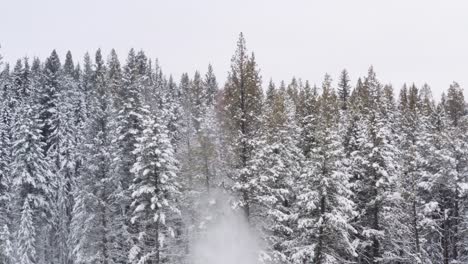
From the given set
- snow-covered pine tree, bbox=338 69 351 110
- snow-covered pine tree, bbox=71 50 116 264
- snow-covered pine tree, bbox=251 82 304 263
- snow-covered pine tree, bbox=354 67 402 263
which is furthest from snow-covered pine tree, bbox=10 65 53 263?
snow-covered pine tree, bbox=338 69 351 110

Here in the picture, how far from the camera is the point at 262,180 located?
24.3 meters

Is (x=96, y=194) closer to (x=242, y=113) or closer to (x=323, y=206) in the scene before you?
(x=242, y=113)

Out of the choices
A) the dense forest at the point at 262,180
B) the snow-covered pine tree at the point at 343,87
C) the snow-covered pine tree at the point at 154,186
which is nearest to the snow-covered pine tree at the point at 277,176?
the dense forest at the point at 262,180

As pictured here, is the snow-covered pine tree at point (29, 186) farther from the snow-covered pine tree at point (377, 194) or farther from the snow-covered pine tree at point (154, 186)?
the snow-covered pine tree at point (377, 194)

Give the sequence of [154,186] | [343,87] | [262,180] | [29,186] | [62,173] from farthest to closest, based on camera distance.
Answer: [343,87] → [62,173] → [29,186] → [154,186] → [262,180]

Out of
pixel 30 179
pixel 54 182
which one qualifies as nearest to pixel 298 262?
pixel 30 179

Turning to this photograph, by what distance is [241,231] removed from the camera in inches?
993

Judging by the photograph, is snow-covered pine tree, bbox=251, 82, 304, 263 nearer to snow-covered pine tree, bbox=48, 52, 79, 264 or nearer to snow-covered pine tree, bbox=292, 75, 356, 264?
snow-covered pine tree, bbox=292, 75, 356, 264

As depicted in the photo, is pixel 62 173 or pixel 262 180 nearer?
pixel 262 180

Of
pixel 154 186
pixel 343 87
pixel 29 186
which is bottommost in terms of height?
pixel 154 186

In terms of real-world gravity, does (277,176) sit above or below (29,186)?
below

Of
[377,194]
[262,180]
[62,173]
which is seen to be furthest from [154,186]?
[62,173]

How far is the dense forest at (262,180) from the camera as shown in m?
25.2

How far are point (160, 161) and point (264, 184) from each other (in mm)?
6571
